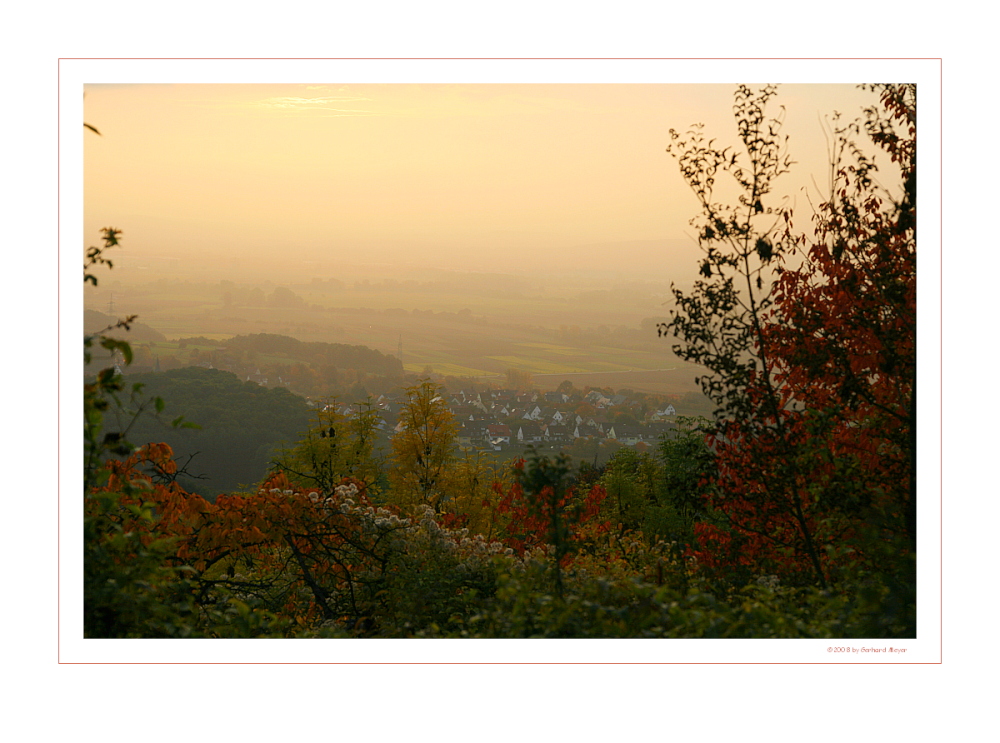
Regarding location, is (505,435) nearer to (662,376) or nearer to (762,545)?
(662,376)

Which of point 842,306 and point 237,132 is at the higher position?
point 237,132

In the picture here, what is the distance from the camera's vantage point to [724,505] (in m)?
4.89

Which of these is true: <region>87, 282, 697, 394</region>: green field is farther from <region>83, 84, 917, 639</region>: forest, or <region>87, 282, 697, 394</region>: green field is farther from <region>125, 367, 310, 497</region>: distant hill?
<region>83, 84, 917, 639</region>: forest

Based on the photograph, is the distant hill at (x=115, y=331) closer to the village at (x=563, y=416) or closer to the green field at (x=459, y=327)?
the green field at (x=459, y=327)

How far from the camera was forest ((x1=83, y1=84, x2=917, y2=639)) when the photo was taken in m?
3.75

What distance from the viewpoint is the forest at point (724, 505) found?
12.3 feet

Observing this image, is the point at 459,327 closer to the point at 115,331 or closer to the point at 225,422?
the point at 225,422

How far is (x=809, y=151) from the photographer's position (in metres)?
4.78
